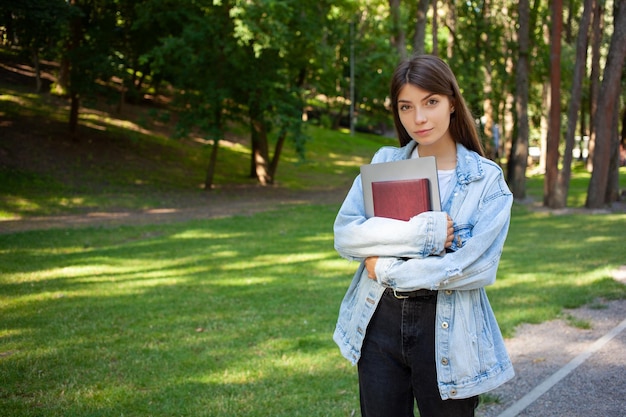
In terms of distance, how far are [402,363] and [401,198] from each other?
0.65m

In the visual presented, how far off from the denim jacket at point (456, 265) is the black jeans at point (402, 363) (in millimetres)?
38

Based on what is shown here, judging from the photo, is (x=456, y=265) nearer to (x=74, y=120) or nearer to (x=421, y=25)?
(x=421, y=25)

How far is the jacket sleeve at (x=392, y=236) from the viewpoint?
246cm

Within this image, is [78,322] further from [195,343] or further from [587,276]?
[587,276]

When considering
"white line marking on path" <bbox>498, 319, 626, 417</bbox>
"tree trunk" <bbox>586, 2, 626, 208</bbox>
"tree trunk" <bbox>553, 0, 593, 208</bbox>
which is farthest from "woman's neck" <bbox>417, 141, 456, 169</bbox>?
"tree trunk" <bbox>553, 0, 593, 208</bbox>

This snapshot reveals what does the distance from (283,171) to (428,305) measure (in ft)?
96.3

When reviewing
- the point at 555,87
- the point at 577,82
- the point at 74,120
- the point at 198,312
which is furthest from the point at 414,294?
the point at 74,120

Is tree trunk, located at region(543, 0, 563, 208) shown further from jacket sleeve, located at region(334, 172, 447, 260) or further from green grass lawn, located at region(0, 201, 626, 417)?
jacket sleeve, located at region(334, 172, 447, 260)

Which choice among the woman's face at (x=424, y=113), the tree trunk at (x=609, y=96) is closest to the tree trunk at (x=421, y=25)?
the tree trunk at (x=609, y=96)

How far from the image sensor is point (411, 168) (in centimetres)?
253

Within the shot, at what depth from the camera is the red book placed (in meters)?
2.53

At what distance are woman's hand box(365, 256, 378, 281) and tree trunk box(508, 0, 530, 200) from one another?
19.4 meters

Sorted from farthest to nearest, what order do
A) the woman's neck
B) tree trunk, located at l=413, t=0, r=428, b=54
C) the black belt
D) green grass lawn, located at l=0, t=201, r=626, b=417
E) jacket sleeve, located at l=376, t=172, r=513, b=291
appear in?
tree trunk, located at l=413, t=0, r=428, b=54 → green grass lawn, located at l=0, t=201, r=626, b=417 → the woman's neck → the black belt → jacket sleeve, located at l=376, t=172, r=513, b=291

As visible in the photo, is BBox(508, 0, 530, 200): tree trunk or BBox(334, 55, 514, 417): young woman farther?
BBox(508, 0, 530, 200): tree trunk
